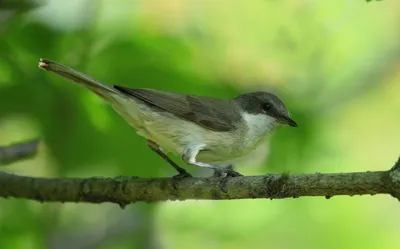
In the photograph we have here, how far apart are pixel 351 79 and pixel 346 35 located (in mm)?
393

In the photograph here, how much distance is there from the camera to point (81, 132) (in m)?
3.56

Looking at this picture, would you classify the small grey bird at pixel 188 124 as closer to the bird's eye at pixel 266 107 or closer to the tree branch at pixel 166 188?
the bird's eye at pixel 266 107

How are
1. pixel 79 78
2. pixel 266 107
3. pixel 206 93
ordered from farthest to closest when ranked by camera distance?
pixel 266 107 < pixel 206 93 < pixel 79 78

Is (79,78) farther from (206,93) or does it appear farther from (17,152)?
(206,93)

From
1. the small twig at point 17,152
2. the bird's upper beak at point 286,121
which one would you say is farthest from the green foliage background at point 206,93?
the small twig at point 17,152

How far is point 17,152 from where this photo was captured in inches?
120

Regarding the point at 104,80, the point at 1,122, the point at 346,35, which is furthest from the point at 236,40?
the point at 1,122

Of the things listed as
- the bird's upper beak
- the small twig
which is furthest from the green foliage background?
the small twig

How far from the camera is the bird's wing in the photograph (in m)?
3.77

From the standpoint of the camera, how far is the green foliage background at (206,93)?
137 inches

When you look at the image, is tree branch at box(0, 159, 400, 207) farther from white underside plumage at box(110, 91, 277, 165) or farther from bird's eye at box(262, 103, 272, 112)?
bird's eye at box(262, 103, 272, 112)

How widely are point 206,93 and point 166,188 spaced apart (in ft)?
3.00

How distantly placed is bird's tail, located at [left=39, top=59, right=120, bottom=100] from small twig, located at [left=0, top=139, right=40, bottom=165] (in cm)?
42

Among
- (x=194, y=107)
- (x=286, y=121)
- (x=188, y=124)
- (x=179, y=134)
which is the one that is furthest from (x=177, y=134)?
(x=286, y=121)
